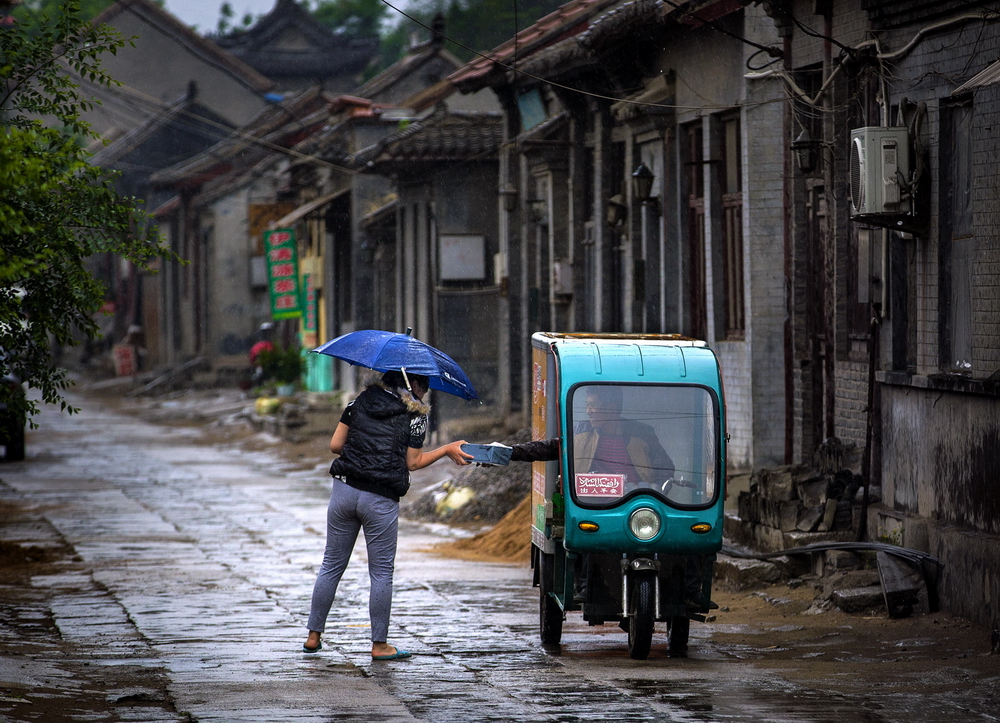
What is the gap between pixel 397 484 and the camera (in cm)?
841

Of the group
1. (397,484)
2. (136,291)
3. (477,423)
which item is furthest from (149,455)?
(136,291)

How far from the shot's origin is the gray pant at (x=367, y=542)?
8.40m

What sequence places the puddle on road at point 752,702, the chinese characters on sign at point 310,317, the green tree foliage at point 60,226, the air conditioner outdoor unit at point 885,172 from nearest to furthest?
the puddle on road at point 752,702
the green tree foliage at point 60,226
the air conditioner outdoor unit at point 885,172
the chinese characters on sign at point 310,317

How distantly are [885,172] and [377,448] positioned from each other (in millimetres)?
4525

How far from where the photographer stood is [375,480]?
27.4 feet

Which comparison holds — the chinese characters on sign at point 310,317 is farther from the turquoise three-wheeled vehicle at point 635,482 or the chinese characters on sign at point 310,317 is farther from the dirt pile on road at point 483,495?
the turquoise three-wheeled vehicle at point 635,482

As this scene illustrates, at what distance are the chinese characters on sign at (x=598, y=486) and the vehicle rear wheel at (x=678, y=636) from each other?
0.96 metres

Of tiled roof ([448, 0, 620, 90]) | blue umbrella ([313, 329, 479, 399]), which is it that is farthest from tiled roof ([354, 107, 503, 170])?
blue umbrella ([313, 329, 479, 399])

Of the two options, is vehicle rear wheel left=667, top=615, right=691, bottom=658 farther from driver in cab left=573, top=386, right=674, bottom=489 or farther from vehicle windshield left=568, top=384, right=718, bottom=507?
driver in cab left=573, top=386, right=674, bottom=489

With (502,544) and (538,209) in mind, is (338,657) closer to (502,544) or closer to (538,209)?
(502,544)

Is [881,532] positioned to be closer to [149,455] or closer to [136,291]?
[149,455]

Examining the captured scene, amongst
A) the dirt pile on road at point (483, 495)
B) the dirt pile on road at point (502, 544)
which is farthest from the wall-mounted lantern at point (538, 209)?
the dirt pile on road at point (502, 544)

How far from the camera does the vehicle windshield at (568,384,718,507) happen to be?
8469mm

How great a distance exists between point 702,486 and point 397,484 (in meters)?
1.85
